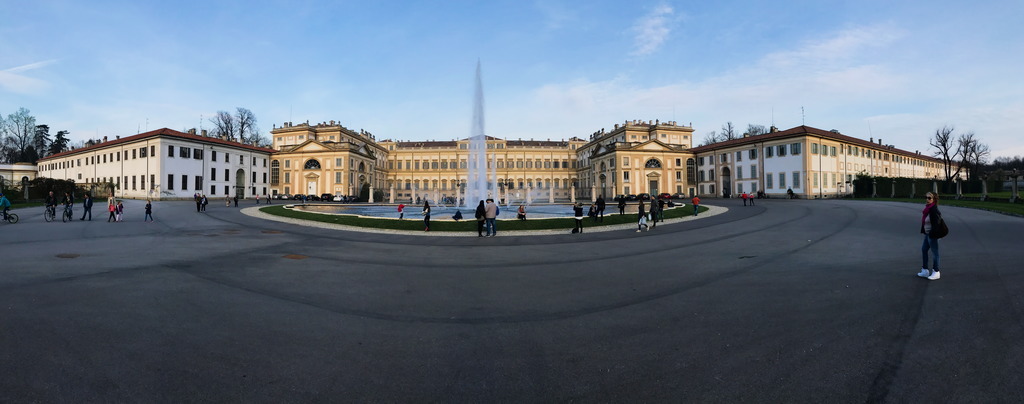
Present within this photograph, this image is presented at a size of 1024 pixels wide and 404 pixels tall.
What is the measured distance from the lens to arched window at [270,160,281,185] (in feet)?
240

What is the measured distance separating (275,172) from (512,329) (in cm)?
7978

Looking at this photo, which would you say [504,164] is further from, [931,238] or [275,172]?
[931,238]

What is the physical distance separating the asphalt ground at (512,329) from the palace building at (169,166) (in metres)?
56.0

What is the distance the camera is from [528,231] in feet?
58.0

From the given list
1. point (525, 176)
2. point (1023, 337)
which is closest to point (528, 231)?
point (1023, 337)

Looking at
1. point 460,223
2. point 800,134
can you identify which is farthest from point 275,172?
point 800,134

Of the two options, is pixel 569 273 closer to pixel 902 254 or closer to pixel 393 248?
pixel 393 248

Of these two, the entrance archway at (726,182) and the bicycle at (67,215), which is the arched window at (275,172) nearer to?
the bicycle at (67,215)

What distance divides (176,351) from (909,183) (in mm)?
68927

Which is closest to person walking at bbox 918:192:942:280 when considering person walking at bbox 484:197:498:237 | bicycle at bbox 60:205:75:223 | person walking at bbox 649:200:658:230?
person walking at bbox 649:200:658:230

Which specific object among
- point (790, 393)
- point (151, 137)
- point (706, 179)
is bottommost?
point (790, 393)

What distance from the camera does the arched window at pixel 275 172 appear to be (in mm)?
73000

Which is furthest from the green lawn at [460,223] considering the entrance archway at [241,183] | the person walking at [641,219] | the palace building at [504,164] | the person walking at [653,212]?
the entrance archway at [241,183]

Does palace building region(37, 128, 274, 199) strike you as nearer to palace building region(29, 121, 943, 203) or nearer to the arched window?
palace building region(29, 121, 943, 203)
